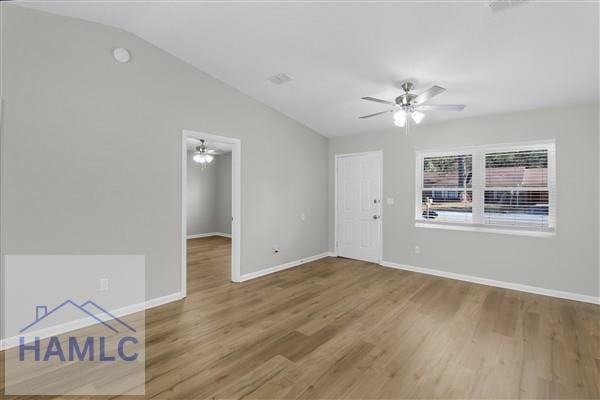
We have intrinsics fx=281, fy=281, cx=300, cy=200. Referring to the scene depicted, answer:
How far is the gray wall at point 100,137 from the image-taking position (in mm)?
2713

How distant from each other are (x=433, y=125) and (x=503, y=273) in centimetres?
264

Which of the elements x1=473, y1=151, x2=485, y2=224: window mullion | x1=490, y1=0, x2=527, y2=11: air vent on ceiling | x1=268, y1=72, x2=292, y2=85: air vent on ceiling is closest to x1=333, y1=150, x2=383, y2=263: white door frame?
x1=473, y1=151, x2=485, y2=224: window mullion

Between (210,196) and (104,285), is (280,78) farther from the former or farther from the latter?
(210,196)

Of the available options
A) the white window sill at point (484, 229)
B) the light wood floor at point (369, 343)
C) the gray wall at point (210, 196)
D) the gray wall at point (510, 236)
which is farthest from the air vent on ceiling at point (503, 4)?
the gray wall at point (210, 196)

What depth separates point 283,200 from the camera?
5336 mm

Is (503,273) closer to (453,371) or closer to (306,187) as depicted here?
(453,371)

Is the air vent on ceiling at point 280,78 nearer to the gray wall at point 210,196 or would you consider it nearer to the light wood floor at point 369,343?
the light wood floor at point 369,343

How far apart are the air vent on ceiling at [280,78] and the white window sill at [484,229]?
341 centimetres

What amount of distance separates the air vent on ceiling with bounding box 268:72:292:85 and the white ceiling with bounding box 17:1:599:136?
8cm

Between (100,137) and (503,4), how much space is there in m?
4.10

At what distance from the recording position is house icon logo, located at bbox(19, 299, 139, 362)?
2498 mm

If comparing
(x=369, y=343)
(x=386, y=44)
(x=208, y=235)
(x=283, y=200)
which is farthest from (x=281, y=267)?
(x=208, y=235)

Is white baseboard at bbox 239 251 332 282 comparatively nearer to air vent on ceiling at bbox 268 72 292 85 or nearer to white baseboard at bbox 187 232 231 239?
air vent on ceiling at bbox 268 72 292 85

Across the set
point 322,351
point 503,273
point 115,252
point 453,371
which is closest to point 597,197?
point 503,273
